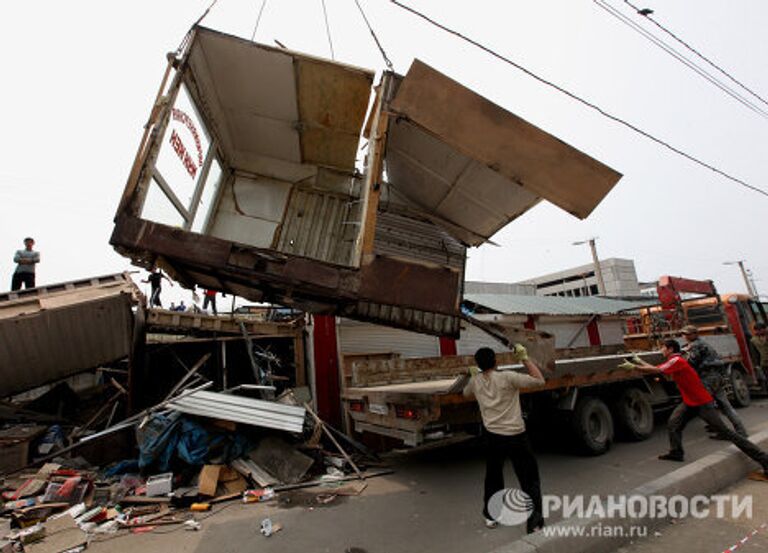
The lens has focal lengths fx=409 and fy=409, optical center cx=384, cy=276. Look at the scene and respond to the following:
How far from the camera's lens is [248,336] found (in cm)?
819

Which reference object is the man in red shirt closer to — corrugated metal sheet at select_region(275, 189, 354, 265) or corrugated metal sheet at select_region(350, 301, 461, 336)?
corrugated metal sheet at select_region(350, 301, 461, 336)

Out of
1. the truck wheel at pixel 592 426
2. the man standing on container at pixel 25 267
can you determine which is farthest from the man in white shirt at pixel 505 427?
the man standing on container at pixel 25 267

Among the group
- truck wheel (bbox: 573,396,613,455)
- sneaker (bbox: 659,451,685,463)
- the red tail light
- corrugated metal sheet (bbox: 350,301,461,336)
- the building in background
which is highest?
the building in background

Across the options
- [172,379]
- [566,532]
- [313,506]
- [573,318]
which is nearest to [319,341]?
[172,379]

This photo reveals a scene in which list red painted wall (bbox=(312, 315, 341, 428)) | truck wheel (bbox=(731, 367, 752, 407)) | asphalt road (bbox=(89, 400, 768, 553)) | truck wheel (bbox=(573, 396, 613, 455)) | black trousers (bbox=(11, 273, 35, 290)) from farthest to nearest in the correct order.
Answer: truck wheel (bbox=(731, 367, 752, 407)) < red painted wall (bbox=(312, 315, 341, 428)) < black trousers (bbox=(11, 273, 35, 290)) < truck wheel (bbox=(573, 396, 613, 455)) < asphalt road (bbox=(89, 400, 768, 553))

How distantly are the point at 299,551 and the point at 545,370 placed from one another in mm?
3140

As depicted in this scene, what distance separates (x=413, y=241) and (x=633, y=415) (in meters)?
4.71

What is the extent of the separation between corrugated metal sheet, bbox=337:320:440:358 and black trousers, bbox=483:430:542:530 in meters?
5.22

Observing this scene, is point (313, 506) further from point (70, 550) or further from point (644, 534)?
point (644, 534)

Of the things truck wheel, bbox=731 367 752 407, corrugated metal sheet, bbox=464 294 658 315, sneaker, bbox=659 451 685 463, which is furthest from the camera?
corrugated metal sheet, bbox=464 294 658 315

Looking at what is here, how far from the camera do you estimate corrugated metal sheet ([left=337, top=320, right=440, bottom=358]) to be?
30.7 feet

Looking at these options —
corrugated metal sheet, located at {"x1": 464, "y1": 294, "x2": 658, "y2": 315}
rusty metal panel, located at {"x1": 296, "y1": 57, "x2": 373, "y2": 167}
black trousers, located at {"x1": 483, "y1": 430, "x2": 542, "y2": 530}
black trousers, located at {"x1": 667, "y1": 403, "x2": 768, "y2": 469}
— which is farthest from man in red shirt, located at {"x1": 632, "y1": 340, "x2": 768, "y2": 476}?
corrugated metal sheet, located at {"x1": 464, "y1": 294, "x2": 658, "y2": 315}

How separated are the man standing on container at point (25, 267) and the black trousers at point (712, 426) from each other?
10940 mm

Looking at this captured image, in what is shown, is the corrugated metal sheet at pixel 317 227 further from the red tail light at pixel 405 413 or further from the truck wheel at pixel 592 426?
the truck wheel at pixel 592 426
